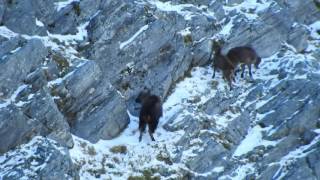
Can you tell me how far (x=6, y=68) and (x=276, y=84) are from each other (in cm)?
1113

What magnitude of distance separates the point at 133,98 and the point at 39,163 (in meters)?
6.46

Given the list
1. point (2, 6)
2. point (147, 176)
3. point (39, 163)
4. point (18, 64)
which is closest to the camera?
point (39, 163)

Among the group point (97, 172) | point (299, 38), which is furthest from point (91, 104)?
point (299, 38)

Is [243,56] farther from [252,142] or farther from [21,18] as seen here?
[21,18]

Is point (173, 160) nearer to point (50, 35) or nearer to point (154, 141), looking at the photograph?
point (154, 141)

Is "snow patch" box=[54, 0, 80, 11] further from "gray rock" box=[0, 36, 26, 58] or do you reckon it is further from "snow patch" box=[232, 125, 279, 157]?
"snow patch" box=[232, 125, 279, 157]

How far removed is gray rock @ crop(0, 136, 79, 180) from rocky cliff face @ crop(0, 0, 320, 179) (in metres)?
0.04

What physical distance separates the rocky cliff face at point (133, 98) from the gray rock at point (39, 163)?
0.04 metres

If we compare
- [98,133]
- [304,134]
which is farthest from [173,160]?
[304,134]

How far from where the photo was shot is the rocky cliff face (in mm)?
21688

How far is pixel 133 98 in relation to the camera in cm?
2534

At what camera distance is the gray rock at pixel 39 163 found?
1948cm

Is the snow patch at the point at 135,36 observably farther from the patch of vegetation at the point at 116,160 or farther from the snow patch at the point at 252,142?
the snow patch at the point at 252,142

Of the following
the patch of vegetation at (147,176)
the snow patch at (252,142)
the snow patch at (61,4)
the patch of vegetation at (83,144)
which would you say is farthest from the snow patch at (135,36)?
the snow patch at (252,142)
